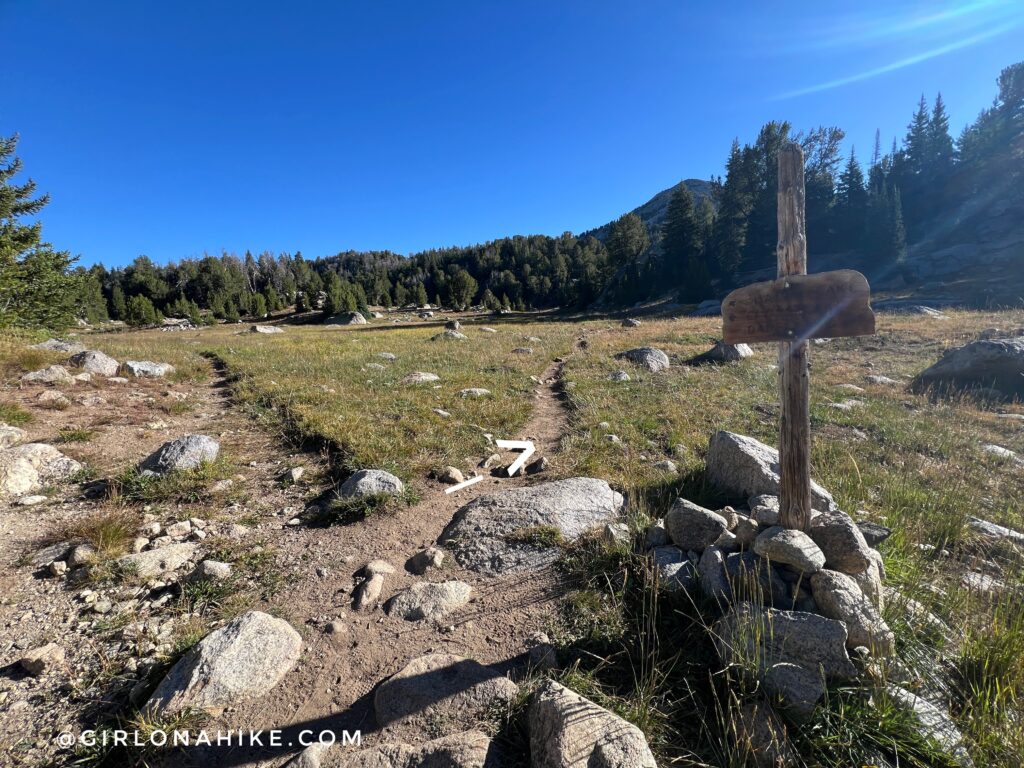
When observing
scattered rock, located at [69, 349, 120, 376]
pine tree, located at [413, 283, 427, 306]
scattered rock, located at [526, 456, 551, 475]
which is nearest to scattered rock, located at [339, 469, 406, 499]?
scattered rock, located at [526, 456, 551, 475]

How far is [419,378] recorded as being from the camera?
14.2 meters

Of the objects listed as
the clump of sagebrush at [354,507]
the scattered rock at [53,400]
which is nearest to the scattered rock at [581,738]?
the clump of sagebrush at [354,507]

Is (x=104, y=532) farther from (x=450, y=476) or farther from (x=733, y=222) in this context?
(x=733, y=222)

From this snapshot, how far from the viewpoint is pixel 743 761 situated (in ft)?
7.94

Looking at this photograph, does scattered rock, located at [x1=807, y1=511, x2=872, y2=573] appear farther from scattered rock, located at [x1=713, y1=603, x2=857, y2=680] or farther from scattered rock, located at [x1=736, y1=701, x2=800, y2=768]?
scattered rock, located at [x1=736, y1=701, x2=800, y2=768]

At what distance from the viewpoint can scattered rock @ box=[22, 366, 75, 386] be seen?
10.6 metres

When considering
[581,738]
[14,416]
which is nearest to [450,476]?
[581,738]

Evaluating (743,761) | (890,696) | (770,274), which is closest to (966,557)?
(890,696)

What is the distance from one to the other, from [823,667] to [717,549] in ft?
3.85

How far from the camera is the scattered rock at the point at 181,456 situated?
630 cm

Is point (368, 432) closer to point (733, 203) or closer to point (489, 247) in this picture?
point (733, 203)

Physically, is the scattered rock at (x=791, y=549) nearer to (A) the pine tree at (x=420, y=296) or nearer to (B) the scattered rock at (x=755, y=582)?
(B) the scattered rock at (x=755, y=582)

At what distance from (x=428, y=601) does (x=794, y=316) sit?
171 inches

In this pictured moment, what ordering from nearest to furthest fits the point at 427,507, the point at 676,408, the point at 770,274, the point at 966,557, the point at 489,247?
the point at 966,557, the point at 427,507, the point at 676,408, the point at 770,274, the point at 489,247
